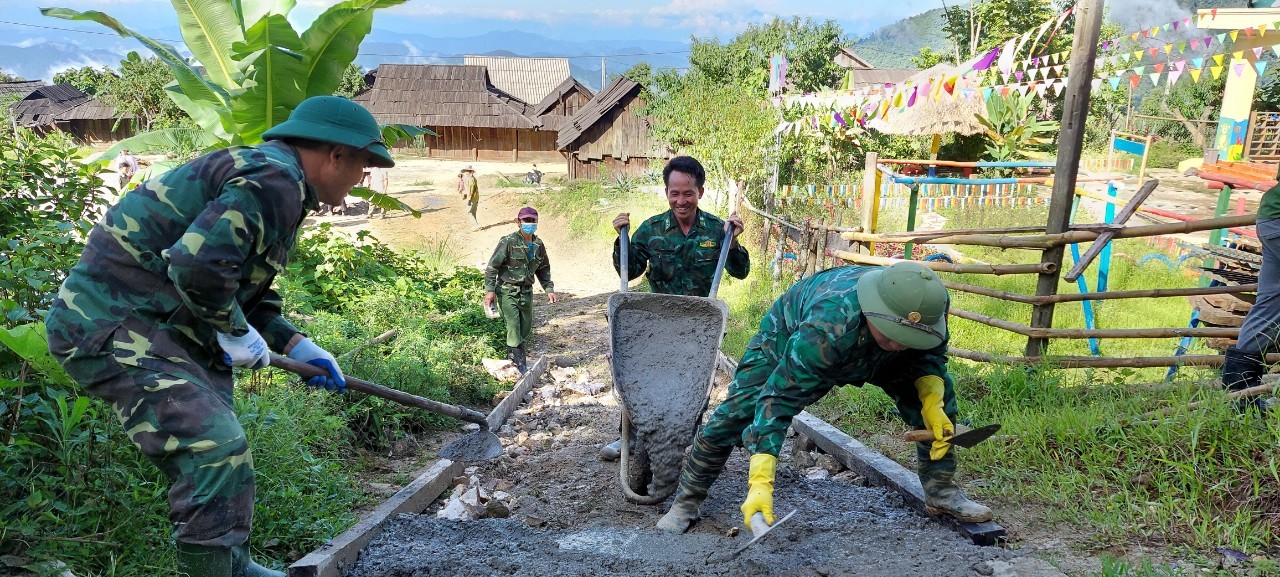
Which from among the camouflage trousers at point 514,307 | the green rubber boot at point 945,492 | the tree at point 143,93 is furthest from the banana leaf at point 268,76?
the tree at point 143,93

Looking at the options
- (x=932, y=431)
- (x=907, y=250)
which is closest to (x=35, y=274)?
(x=932, y=431)

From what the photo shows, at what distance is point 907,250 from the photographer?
6543 mm

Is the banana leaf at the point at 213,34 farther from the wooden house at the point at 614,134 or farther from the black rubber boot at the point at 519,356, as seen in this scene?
the wooden house at the point at 614,134

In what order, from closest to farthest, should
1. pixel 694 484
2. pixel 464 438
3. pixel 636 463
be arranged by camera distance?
1. pixel 694 484
2. pixel 636 463
3. pixel 464 438

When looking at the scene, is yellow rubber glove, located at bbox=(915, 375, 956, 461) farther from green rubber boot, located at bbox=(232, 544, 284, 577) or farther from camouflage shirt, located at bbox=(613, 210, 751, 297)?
green rubber boot, located at bbox=(232, 544, 284, 577)

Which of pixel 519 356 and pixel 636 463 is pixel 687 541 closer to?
pixel 636 463

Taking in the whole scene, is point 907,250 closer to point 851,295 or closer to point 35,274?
point 851,295

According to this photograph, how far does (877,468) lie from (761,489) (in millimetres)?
1224

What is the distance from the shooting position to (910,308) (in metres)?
2.44

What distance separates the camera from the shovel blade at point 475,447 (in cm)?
368

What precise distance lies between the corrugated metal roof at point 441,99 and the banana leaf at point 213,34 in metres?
25.1

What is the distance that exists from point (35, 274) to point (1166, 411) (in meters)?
4.70

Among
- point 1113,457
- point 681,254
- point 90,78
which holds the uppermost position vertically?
point 90,78

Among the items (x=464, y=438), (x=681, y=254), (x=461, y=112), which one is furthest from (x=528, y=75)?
(x=464, y=438)
